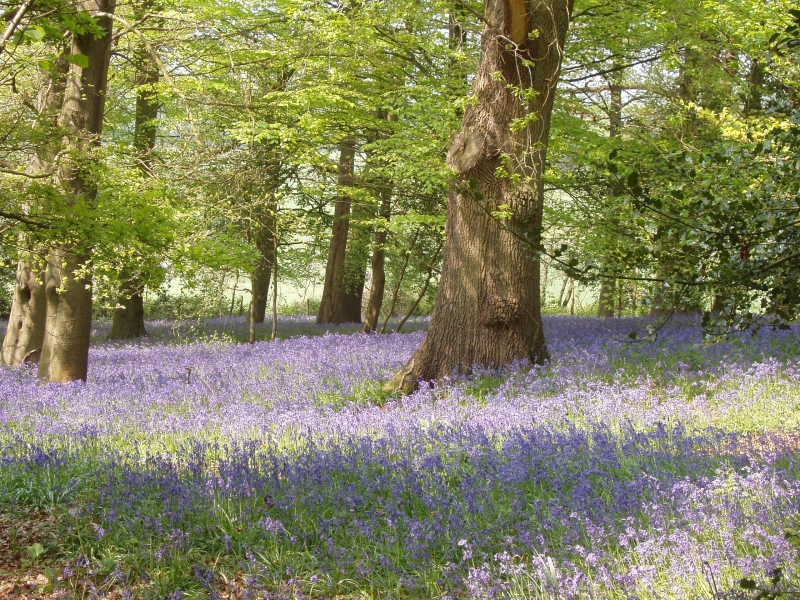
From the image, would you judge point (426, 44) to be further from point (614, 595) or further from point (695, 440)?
point (614, 595)

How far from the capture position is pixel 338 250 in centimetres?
1916

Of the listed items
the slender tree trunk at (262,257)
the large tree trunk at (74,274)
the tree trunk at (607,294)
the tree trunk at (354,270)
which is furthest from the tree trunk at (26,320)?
the tree trunk at (607,294)

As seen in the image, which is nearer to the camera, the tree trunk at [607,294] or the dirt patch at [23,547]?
the dirt patch at [23,547]

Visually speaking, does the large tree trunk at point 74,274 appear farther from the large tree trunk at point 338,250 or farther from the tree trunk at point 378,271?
the large tree trunk at point 338,250

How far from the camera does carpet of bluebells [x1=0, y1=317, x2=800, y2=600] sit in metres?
3.62

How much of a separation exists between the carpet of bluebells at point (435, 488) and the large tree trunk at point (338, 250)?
10.2 m

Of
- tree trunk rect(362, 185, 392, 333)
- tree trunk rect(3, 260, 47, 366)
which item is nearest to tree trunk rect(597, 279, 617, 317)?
tree trunk rect(362, 185, 392, 333)

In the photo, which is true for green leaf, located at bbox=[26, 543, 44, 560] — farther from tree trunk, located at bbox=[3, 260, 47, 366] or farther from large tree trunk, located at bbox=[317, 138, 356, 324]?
large tree trunk, located at bbox=[317, 138, 356, 324]

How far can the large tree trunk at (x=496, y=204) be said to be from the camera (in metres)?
8.79

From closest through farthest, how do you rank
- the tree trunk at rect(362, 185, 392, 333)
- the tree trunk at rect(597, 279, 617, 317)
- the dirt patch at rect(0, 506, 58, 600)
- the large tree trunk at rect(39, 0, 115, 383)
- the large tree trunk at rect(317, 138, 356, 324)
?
the dirt patch at rect(0, 506, 58, 600) < the large tree trunk at rect(39, 0, 115, 383) < the tree trunk at rect(597, 279, 617, 317) < the tree trunk at rect(362, 185, 392, 333) < the large tree trunk at rect(317, 138, 356, 324)

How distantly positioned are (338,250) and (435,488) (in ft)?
48.7

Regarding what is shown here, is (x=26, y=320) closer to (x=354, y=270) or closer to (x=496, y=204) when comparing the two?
(x=496, y=204)

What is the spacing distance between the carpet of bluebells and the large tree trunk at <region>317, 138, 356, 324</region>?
1016 centimetres

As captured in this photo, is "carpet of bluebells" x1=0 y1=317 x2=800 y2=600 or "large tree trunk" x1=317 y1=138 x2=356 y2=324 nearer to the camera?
"carpet of bluebells" x1=0 y1=317 x2=800 y2=600
